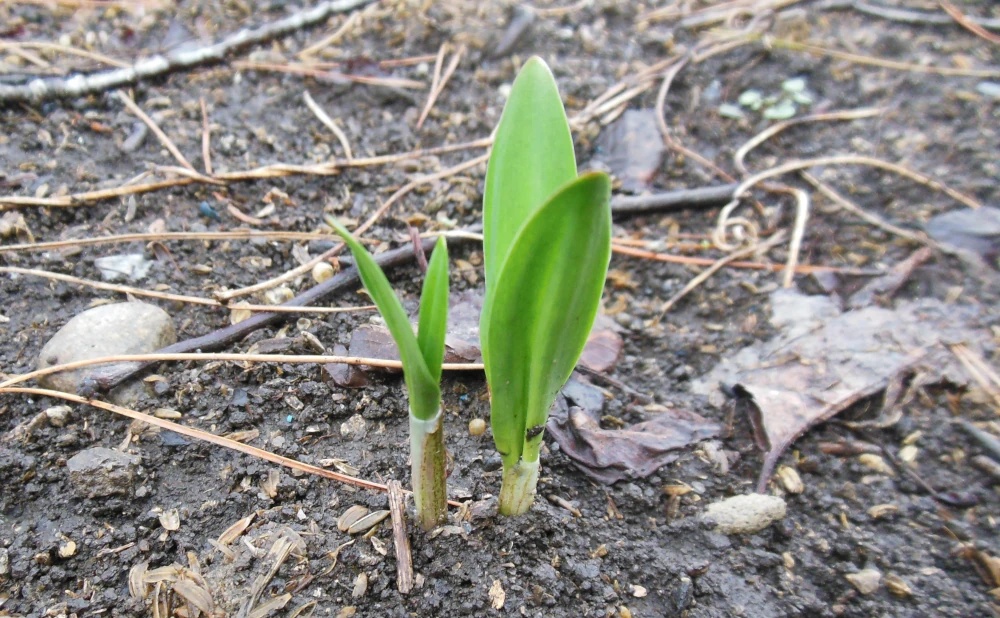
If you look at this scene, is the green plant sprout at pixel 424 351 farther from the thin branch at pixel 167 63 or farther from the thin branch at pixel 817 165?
the thin branch at pixel 167 63

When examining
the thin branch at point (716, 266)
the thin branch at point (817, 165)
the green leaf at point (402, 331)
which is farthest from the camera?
the thin branch at point (817, 165)

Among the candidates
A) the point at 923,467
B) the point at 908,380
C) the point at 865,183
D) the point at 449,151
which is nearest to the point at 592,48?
the point at 449,151

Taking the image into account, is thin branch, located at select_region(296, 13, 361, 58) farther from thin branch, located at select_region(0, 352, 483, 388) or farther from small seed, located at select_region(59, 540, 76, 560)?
small seed, located at select_region(59, 540, 76, 560)

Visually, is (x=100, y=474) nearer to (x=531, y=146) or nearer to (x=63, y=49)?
(x=531, y=146)

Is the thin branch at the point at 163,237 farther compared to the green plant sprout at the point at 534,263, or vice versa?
the thin branch at the point at 163,237

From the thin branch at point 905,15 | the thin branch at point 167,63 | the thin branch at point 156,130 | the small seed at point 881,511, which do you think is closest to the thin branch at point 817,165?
the small seed at point 881,511

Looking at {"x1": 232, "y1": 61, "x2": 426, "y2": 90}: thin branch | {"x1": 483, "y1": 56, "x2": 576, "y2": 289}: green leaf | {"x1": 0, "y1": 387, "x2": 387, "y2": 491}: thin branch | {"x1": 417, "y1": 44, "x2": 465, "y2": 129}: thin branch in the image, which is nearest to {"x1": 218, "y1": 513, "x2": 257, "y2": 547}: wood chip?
{"x1": 0, "y1": 387, "x2": 387, "y2": 491}: thin branch

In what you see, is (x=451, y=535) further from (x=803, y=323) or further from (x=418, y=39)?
(x=418, y=39)
